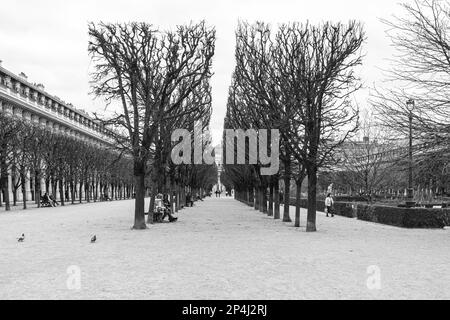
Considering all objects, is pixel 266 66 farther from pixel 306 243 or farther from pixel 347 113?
pixel 306 243

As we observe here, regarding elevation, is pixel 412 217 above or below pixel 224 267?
above

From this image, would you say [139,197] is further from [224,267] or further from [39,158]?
[39,158]

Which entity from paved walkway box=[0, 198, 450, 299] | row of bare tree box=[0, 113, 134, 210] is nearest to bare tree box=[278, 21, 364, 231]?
paved walkway box=[0, 198, 450, 299]

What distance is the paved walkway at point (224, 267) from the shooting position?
8.59m

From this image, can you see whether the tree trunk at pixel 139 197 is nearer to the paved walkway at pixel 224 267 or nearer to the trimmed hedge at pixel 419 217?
the paved walkway at pixel 224 267

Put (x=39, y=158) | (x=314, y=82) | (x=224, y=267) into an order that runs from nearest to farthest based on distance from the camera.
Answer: (x=224, y=267)
(x=314, y=82)
(x=39, y=158)

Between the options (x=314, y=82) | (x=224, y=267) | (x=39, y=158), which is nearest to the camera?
(x=224, y=267)

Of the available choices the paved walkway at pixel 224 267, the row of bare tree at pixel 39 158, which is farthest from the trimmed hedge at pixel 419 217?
the row of bare tree at pixel 39 158

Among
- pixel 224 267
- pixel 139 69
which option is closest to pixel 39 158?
pixel 139 69

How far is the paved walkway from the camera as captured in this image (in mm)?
8586

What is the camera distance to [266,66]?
2475 cm

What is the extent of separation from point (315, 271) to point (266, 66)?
15.5 m

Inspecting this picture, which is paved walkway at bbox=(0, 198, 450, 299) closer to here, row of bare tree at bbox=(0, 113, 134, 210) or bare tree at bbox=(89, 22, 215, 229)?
bare tree at bbox=(89, 22, 215, 229)

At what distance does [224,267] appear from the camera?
11.3 m
